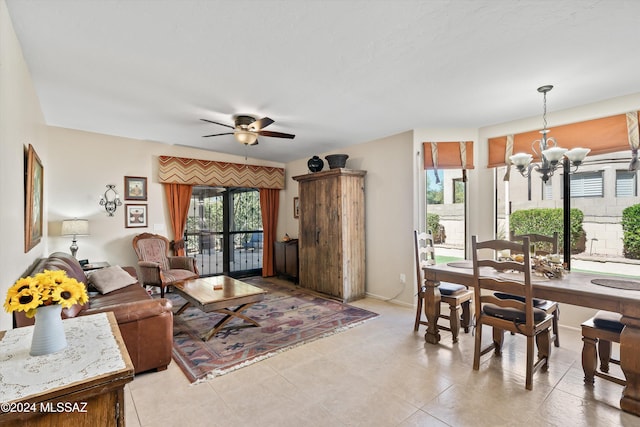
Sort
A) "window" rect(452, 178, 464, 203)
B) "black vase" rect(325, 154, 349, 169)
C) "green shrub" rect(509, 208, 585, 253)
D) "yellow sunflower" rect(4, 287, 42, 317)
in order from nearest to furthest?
"yellow sunflower" rect(4, 287, 42, 317) → "green shrub" rect(509, 208, 585, 253) → "window" rect(452, 178, 464, 203) → "black vase" rect(325, 154, 349, 169)

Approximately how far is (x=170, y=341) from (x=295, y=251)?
324 centimetres

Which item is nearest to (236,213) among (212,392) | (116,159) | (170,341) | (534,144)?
(116,159)

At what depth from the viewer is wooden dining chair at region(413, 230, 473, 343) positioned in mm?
3047

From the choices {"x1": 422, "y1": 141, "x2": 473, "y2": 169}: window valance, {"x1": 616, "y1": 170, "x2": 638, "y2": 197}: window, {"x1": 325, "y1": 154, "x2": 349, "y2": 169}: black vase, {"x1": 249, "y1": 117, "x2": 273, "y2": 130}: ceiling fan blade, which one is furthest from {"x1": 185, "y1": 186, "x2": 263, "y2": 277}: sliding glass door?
{"x1": 616, "y1": 170, "x2": 638, "y2": 197}: window

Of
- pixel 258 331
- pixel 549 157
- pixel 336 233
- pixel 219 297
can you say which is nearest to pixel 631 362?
pixel 549 157

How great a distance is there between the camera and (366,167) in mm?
4801

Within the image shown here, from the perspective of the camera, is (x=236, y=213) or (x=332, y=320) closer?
(x=332, y=320)

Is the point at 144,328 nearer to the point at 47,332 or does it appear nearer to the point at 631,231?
the point at 47,332

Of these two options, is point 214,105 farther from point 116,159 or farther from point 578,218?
point 578,218

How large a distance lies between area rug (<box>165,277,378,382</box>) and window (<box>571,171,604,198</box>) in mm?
2796

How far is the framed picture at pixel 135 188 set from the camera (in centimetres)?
479

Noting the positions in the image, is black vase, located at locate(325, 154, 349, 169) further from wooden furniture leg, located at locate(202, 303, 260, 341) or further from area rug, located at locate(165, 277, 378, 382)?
wooden furniture leg, located at locate(202, 303, 260, 341)

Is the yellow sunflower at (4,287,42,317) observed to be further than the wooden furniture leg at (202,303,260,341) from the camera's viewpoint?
No

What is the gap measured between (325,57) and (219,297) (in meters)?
2.51
